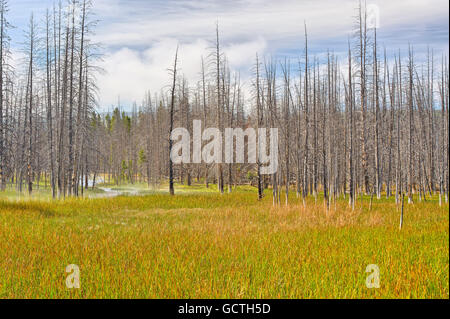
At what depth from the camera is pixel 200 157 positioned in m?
33.4

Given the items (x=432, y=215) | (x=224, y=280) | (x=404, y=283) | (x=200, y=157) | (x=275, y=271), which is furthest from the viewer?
(x=200, y=157)

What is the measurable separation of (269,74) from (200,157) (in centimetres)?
1727

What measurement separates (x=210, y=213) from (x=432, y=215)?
29.4 feet

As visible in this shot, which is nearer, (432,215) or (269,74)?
(432,215)

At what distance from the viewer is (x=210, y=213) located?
1320cm

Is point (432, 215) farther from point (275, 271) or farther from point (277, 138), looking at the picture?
point (275, 271)

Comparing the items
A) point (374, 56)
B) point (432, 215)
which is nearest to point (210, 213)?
point (432, 215)

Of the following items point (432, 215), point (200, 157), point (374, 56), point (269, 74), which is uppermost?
point (374, 56)

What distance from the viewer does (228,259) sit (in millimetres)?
5969

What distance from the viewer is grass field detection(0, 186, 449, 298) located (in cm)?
435

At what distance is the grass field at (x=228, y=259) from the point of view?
4.35 meters

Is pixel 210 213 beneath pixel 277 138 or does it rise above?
beneath
